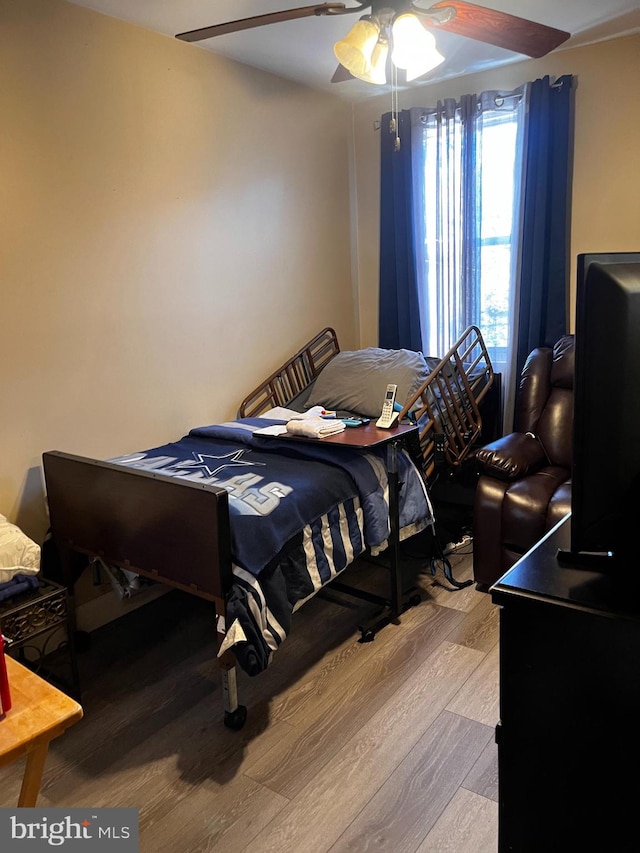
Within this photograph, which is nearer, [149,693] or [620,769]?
[620,769]

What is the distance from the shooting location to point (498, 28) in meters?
2.10

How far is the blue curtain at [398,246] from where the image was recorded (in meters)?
3.62

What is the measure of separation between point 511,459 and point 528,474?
13cm

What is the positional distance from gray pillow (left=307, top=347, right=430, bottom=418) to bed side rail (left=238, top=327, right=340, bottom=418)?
6.8 inches

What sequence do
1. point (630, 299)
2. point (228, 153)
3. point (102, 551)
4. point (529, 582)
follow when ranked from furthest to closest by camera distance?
1. point (228, 153)
2. point (102, 551)
3. point (529, 582)
4. point (630, 299)

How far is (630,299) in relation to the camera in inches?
35.4

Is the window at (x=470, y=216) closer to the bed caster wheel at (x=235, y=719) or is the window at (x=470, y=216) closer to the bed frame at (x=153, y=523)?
the bed frame at (x=153, y=523)

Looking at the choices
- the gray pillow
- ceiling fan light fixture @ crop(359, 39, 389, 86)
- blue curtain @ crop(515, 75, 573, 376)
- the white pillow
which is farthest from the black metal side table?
blue curtain @ crop(515, 75, 573, 376)

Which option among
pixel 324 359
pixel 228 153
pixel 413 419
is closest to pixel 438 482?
pixel 413 419

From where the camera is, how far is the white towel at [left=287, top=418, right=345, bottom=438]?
2.42 metres

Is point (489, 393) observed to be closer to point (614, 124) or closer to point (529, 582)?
point (614, 124)

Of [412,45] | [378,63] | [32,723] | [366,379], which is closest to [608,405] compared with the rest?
[32,723]

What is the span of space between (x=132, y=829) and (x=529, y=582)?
912mm
